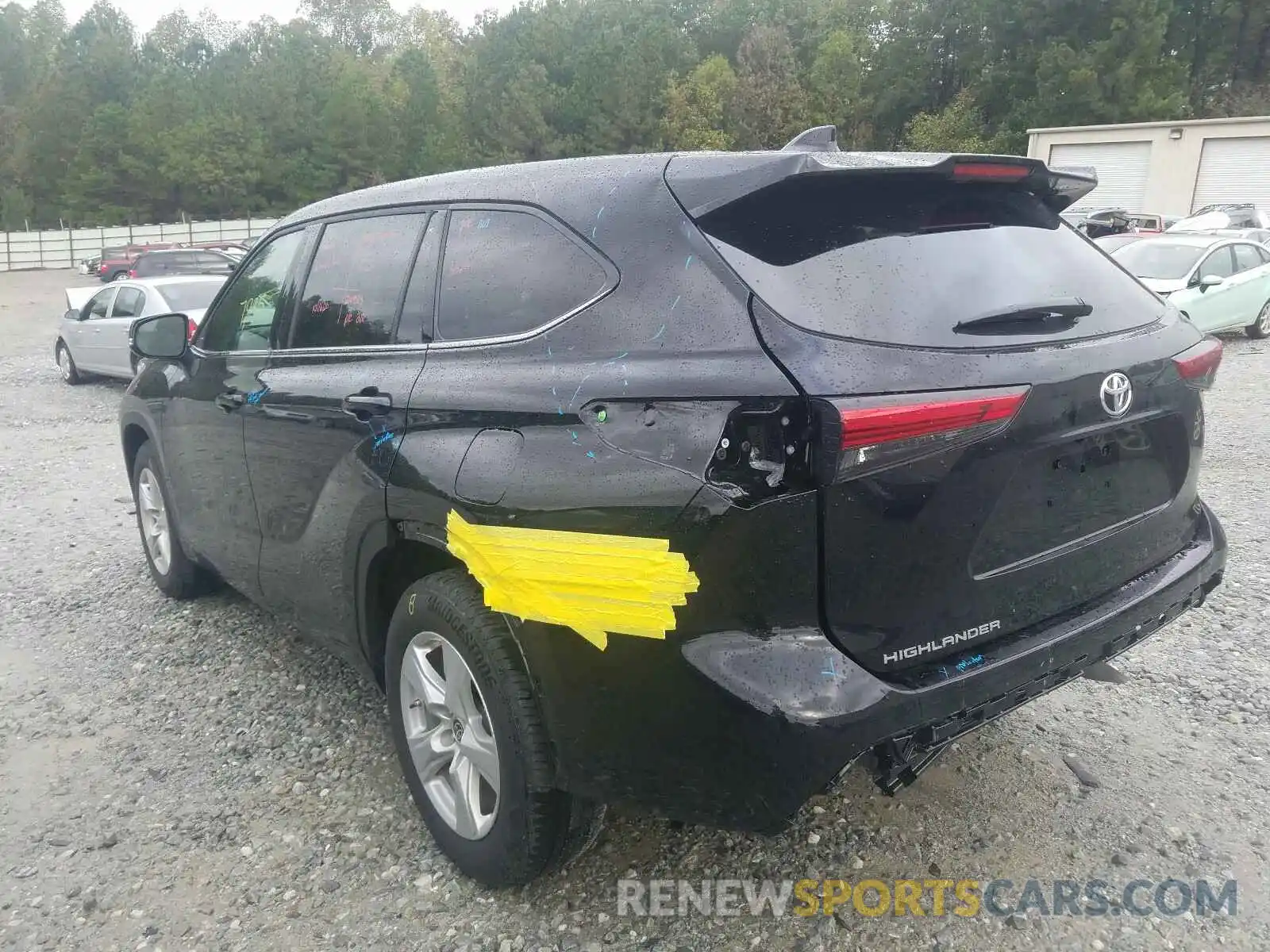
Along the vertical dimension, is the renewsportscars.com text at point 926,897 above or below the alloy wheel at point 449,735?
below

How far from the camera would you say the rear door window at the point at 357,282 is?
9.91ft

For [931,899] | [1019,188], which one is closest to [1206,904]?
[931,899]

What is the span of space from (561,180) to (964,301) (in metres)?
1.08

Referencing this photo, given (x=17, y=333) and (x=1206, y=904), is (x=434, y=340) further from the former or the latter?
(x=17, y=333)

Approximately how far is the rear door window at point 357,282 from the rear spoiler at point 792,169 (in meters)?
1.04

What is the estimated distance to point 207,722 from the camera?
3664mm

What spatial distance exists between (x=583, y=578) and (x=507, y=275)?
0.91 meters

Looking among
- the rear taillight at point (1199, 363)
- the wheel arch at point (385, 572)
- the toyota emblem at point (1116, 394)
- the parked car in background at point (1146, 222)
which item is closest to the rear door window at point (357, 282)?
the wheel arch at point (385, 572)

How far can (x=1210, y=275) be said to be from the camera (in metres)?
12.8

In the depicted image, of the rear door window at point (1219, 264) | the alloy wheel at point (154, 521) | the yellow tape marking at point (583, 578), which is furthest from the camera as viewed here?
the rear door window at point (1219, 264)

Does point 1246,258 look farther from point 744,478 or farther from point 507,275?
point 744,478

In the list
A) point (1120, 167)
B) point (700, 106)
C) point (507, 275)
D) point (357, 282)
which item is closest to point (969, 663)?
point (507, 275)

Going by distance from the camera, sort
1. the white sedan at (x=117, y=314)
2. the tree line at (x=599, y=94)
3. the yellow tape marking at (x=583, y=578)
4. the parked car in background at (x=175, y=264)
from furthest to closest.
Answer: the tree line at (x=599, y=94) → the parked car in background at (x=175, y=264) → the white sedan at (x=117, y=314) → the yellow tape marking at (x=583, y=578)

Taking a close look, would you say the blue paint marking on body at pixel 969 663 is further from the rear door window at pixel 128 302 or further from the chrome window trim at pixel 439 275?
the rear door window at pixel 128 302
